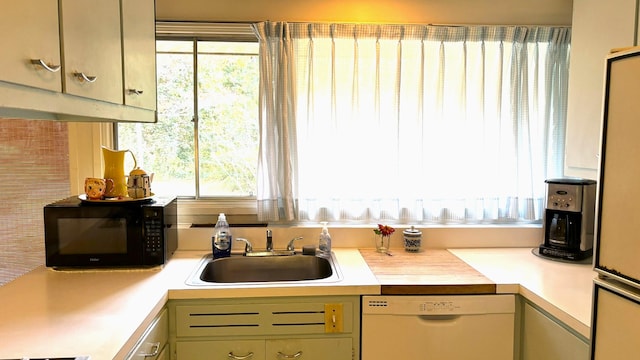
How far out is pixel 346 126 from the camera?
229cm

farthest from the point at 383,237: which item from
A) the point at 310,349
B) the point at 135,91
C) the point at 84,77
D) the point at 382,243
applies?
the point at 84,77

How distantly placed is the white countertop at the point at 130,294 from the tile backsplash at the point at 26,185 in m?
0.09

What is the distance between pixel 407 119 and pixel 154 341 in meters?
1.63

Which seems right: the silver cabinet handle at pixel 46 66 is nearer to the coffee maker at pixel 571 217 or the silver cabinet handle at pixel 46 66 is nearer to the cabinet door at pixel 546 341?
the cabinet door at pixel 546 341

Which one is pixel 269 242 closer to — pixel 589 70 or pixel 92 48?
pixel 92 48

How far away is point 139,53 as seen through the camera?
1.65 metres

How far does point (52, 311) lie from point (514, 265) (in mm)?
1940

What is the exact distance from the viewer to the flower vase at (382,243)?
2262 millimetres

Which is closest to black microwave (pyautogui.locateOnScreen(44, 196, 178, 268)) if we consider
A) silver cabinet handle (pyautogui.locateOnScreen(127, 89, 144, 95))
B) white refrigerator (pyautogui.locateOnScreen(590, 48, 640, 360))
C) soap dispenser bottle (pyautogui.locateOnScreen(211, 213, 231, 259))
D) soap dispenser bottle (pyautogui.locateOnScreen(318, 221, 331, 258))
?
soap dispenser bottle (pyautogui.locateOnScreen(211, 213, 231, 259))

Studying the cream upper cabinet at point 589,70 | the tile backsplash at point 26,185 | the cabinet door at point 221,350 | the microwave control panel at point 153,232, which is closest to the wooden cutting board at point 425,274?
the cabinet door at point 221,350

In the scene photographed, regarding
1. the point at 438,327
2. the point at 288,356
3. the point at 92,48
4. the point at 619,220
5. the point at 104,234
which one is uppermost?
the point at 92,48

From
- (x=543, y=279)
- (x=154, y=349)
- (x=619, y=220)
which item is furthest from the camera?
(x=543, y=279)

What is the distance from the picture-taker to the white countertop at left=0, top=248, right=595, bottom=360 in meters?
1.22

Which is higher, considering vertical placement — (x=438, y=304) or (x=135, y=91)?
(x=135, y=91)
